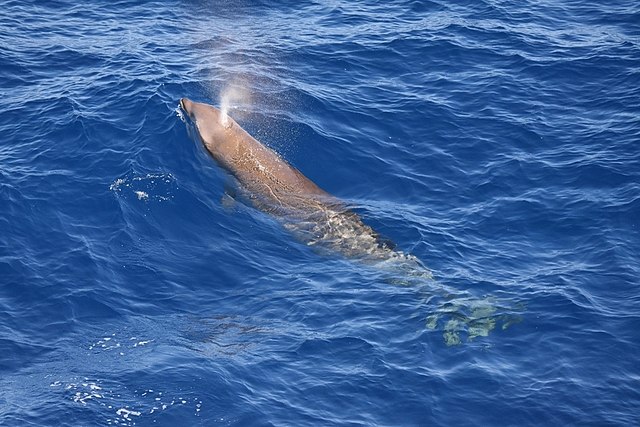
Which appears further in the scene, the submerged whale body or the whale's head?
the whale's head

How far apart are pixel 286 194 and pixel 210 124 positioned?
345 centimetres

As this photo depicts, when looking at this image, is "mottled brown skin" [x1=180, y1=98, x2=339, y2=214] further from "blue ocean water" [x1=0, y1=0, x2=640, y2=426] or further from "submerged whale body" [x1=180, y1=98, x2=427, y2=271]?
"blue ocean water" [x1=0, y1=0, x2=640, y2=426]

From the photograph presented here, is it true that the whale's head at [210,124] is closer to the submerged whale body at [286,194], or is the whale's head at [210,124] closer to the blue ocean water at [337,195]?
the submerged whale body at [286,194]

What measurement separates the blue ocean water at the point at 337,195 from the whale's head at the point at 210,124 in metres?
0.63

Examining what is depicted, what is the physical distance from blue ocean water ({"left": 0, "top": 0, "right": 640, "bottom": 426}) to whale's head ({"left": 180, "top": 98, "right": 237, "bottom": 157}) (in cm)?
63

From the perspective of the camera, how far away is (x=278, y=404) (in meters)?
18.2

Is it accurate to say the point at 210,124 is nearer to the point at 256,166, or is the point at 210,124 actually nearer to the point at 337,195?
the point at 256,166

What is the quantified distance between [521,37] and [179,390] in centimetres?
1980

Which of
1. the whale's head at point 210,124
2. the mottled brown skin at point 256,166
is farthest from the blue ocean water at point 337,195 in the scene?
the whale's head at point 210,124

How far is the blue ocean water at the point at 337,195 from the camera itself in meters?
18.7

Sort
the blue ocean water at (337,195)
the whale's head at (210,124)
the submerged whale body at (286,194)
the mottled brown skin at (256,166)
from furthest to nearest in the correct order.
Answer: the whale's head at (210,124), the mottled brown skin at (256,166), the submerged whale body at (286,194), the blue ocean water at (337,195)

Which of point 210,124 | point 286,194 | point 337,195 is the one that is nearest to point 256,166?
point 286,194

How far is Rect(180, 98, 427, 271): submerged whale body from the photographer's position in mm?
23062

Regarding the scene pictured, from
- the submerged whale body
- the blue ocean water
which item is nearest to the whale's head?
the submerged whale body
